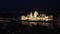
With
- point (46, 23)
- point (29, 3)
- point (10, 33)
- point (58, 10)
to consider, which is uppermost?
point (29, 3)

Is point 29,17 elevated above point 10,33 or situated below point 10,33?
above

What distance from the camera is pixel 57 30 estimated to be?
1.59 metres

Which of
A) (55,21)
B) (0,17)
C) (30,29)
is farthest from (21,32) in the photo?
(55,21)

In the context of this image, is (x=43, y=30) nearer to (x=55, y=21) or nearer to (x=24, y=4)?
(x=55, y=21)

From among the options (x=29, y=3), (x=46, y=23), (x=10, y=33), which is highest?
(x=29, y=3)

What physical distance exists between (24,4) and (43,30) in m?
0.44

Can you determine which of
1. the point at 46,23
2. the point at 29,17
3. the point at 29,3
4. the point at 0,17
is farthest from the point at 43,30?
the point at 0,17

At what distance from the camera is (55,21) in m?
1.58

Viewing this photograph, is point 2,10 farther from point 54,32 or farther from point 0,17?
point 54,32

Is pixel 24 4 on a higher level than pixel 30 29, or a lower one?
higher

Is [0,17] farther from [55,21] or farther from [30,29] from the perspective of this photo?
[55,21]

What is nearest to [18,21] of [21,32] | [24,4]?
[21,32]

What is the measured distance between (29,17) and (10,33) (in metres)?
0.33

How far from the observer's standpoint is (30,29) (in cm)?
160
